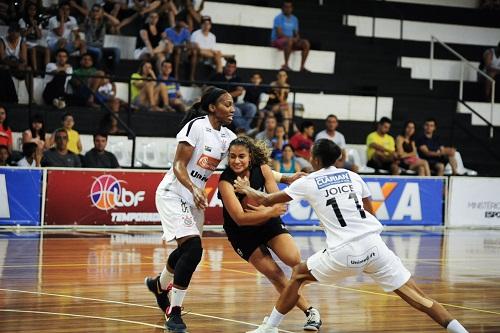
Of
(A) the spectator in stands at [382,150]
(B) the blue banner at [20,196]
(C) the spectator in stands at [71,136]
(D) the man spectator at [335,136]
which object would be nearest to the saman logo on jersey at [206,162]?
(B) the blue banner at [20,196]

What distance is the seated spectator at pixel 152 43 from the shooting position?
22.1 metres

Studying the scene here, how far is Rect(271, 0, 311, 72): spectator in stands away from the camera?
2462cm

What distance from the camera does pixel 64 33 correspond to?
21.3m

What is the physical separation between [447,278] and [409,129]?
9.49 metres

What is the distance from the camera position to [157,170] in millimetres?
19031

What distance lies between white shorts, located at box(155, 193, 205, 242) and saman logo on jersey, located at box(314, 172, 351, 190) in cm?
147

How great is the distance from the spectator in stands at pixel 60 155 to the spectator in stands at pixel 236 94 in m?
3.90

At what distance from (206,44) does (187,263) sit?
1443cm

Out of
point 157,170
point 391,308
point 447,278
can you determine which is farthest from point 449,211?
point 391,308

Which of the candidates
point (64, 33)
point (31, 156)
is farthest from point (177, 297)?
point (64, 33)

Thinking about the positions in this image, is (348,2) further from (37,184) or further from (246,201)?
(246,201)

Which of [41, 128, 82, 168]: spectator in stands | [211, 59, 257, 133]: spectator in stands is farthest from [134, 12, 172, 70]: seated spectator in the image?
[41, 128, 82, 168]: spectator in stands

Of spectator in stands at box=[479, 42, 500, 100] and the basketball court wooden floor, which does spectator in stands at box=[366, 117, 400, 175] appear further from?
spectator in stands at box=[479, 42, 500, 100]

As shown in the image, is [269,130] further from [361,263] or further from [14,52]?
[361,263]
